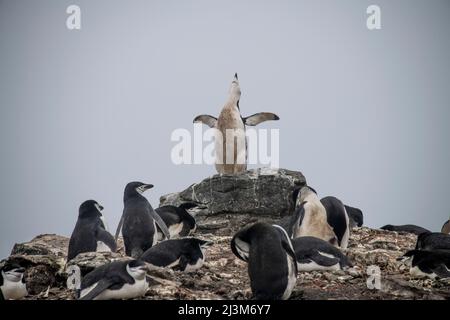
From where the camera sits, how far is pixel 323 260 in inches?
311

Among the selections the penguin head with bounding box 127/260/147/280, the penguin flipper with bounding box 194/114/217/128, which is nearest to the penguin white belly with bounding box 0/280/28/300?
the penguin head with bounding box 127/260/147/280

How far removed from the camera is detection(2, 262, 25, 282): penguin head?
23.6ft

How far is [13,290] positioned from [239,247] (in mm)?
2514

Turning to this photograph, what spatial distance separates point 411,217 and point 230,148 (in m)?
21.4

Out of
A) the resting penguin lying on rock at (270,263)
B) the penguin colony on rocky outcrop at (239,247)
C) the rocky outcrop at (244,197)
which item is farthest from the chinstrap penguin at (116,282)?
the rocky outcrop at (244,197)

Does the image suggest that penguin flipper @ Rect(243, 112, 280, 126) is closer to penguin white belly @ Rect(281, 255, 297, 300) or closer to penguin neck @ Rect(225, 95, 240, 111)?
penguin neck @ Rect(225, 95, 240, 111)

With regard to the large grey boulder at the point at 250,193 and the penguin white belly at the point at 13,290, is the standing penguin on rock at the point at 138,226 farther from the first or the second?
the penguin white belly at the point at 13,290

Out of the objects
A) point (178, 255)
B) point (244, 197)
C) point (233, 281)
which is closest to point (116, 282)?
point (233, 281)

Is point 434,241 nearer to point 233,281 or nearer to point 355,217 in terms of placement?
point 233,281

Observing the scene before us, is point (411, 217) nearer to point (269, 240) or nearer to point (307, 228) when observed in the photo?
point (307, 228)

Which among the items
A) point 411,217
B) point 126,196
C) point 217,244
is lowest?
point 411,217

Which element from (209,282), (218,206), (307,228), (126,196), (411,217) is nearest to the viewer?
(209,282)

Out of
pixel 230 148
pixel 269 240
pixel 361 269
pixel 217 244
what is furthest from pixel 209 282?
pixel 230 148
